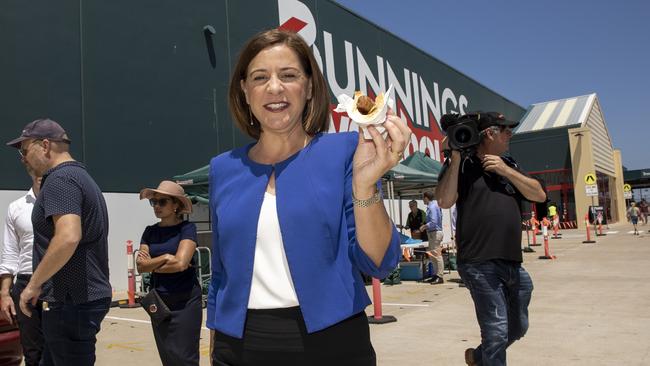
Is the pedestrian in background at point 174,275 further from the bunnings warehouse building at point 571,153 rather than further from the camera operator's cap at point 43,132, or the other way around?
the bunnings warehouse building at point 571,153

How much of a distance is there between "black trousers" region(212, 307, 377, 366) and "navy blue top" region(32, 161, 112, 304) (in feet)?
5.44

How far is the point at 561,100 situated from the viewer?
4181cm

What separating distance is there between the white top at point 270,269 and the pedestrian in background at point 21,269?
2908 mm

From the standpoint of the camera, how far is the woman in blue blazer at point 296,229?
1.73 metres

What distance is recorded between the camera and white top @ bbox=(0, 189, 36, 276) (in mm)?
4340

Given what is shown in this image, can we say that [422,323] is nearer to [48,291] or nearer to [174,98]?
[48,291]

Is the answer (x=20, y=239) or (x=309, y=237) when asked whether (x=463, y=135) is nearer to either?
(x=309, y=237)

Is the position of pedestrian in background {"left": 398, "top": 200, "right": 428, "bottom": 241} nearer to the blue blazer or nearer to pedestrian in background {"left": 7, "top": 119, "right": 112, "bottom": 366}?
pedestrian in background {"left": 7, "top": 119, "right": 112, "bottom": 366}

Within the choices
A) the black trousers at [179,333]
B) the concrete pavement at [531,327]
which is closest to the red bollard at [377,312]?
the concrete pavement at [531,327]

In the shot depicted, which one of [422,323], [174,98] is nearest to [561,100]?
[174,98]

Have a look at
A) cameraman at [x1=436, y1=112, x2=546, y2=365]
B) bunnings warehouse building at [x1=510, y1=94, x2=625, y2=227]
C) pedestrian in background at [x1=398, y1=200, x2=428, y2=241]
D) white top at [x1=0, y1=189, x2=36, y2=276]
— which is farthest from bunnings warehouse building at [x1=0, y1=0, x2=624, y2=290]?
bunnings warehouse building at [x1=510, y1=94, x2=625, y2=227]

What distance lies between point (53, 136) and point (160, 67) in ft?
36.7

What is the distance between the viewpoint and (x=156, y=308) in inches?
151

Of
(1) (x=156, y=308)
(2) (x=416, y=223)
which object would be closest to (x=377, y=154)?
(1) (x=156, y=308)
